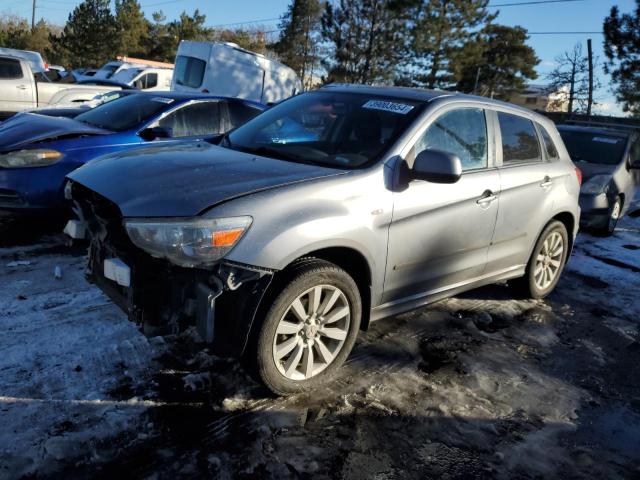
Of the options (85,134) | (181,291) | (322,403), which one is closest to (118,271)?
(181,291)

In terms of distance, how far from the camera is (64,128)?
18.4ft

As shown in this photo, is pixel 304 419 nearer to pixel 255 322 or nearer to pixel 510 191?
pixel 255 322

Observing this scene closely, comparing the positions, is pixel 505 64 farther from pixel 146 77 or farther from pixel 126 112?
pixel 126 112

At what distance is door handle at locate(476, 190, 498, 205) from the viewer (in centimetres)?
394

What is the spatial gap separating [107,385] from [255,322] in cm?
93

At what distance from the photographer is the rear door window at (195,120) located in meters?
6.29

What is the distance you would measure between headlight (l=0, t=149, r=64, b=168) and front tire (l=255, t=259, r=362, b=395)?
3.40 meters

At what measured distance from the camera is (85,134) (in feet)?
18.1

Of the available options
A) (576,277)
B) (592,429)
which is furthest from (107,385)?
(576,277)

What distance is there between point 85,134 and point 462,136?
373 cm

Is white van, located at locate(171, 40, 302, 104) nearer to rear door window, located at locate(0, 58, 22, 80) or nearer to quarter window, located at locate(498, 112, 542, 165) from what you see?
rear door window, located at locate(0, 58, 22, 80)

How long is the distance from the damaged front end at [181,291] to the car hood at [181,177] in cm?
15

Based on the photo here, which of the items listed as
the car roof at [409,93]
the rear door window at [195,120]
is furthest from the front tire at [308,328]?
the rear door window at [195,120]

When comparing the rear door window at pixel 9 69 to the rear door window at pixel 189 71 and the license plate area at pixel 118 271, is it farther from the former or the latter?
the license plate area at pixel 118 271
